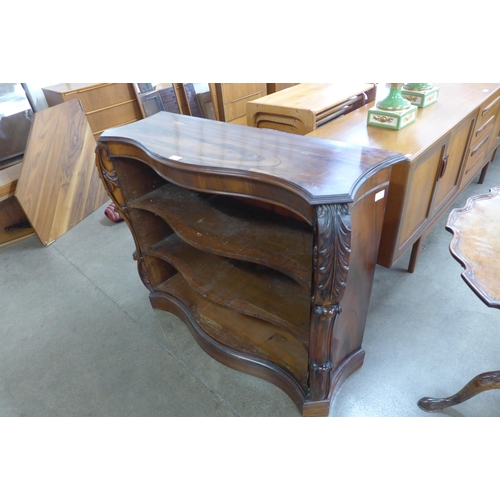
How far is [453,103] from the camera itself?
5.92 feet

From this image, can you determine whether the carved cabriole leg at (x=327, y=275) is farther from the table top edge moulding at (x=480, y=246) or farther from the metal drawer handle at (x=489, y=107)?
the metal drawer handle at (x=489, y=107)

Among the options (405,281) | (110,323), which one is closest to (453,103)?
(405,281)

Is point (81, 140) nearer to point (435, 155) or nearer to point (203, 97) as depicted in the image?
point (203, 97)

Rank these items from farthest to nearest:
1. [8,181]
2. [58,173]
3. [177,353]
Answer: [58,173] → [8,181] → [177,353]

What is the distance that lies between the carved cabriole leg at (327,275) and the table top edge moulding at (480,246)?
371 millimetres

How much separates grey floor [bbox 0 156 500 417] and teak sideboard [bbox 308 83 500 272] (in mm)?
320

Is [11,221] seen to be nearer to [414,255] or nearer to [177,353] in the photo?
[177,353]

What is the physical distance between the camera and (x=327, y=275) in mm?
911

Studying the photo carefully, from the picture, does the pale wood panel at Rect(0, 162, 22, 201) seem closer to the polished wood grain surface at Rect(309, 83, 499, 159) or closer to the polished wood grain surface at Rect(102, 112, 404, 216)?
the polished wood grain surface at Rect(102, 112, 404, 216)

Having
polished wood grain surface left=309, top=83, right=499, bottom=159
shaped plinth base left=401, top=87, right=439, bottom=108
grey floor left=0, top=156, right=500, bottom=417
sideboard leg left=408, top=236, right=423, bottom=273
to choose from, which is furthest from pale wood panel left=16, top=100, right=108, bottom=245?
sideboard leg left=408, top=236, right=423, bottom=273

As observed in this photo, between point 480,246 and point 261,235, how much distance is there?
0.69 metres

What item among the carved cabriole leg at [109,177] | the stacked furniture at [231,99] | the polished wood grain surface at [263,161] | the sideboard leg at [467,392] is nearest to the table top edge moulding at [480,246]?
the polished wood grain surface at [263,161]

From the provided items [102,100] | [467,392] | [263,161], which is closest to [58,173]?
[102,100]
